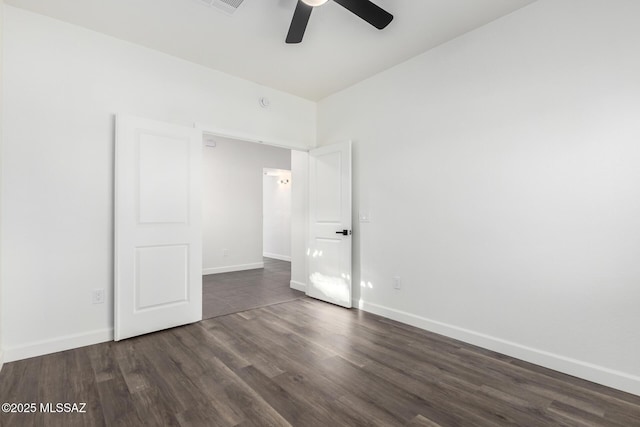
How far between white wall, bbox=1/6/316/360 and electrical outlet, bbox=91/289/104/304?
0.12 feet

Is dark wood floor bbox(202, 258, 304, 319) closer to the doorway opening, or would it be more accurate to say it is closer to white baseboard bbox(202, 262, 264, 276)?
the doorway opening

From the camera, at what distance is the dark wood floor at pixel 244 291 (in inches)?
152

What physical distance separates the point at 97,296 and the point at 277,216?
223 inches

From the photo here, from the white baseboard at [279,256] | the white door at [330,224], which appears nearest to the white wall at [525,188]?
the white door at [330,224]

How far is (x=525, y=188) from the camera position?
2479 millimetres

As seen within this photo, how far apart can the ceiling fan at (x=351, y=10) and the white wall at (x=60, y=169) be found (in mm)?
1703

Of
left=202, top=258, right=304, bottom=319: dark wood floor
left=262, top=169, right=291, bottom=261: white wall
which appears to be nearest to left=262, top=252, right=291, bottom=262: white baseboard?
left=262, top=169, right=291, bottom=261: white wall

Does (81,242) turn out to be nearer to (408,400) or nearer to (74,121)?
(74,121)

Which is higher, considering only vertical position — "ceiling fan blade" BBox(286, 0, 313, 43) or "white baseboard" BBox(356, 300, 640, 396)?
"ceiling fan blade" BBox(286, 0, 313, 43)

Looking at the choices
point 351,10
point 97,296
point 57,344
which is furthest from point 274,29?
point 57,344

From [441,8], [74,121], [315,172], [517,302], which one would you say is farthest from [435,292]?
[74,121]

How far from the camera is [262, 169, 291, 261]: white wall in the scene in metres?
8.00

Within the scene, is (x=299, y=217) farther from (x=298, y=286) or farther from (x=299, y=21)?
(x=299, y=21)

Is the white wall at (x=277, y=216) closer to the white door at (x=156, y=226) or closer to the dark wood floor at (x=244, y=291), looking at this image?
the dark wood floor at (x=244, y=291)
